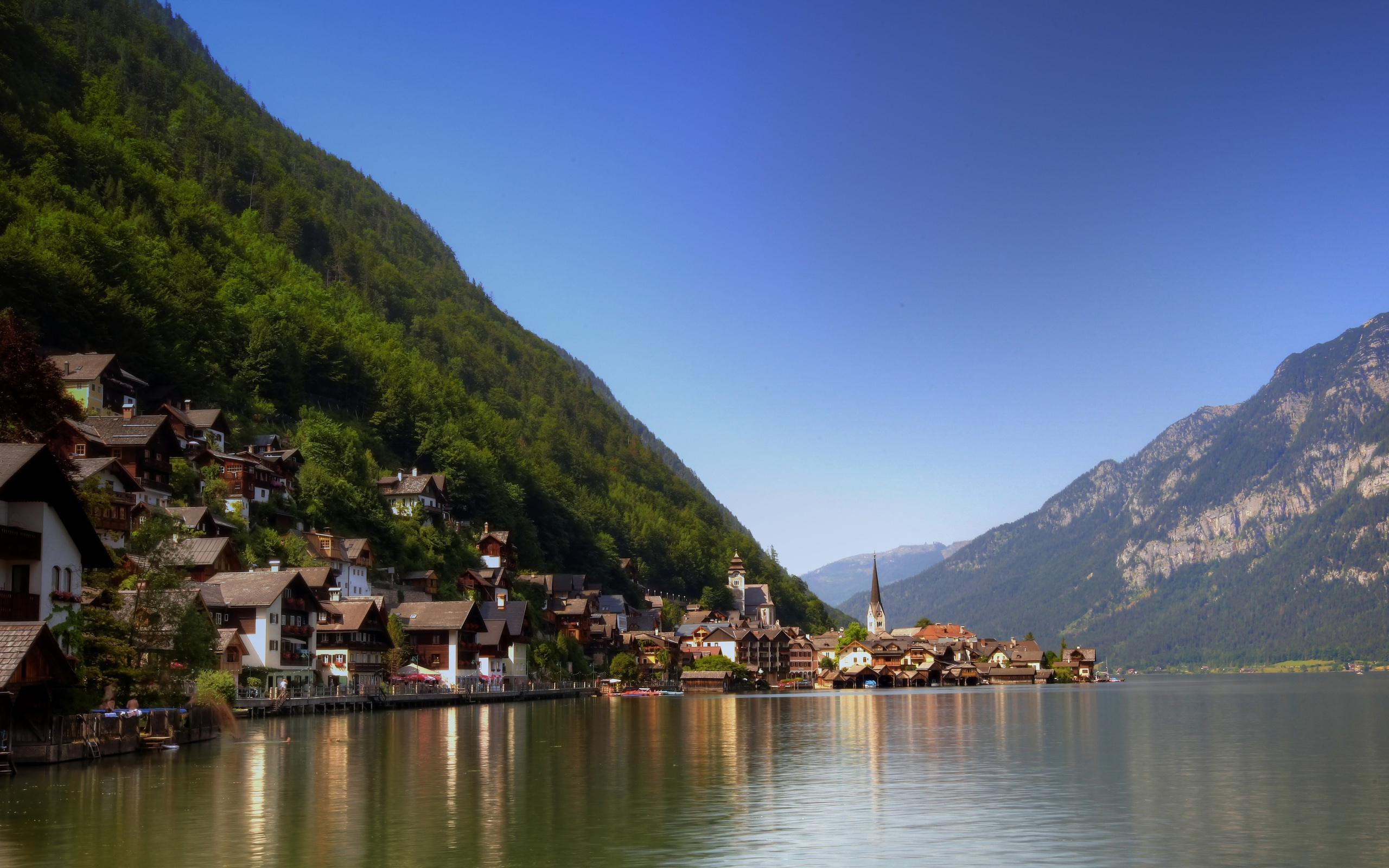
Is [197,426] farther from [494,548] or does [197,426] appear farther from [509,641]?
[494,548]

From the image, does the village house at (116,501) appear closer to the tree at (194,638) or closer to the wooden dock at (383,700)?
the wooden dock at (383,700)

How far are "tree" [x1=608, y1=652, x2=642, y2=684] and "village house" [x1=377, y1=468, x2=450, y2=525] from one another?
1059 inches

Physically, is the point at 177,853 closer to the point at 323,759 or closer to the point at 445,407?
the point at 323,759

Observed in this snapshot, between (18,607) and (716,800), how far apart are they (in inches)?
888

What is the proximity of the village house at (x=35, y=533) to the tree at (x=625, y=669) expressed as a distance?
346 ft

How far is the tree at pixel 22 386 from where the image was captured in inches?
1751

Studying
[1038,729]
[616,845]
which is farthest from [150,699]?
[1038,729]

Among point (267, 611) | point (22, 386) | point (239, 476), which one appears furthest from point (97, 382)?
point (22, 386)

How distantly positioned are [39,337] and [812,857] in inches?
3840

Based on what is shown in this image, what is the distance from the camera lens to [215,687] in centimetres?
6606

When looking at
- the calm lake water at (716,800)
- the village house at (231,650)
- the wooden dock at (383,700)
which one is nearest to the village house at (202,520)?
the village house at (231,650)

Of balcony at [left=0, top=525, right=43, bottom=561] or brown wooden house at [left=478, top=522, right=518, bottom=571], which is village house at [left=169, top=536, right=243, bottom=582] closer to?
balcony at [left=0, top=525, right=43, bottom=561]

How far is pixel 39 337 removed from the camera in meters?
101

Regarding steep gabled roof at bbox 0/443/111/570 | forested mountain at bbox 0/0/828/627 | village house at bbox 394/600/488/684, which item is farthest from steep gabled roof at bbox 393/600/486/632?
steep gabled roof at bbox 0/443/111/570
